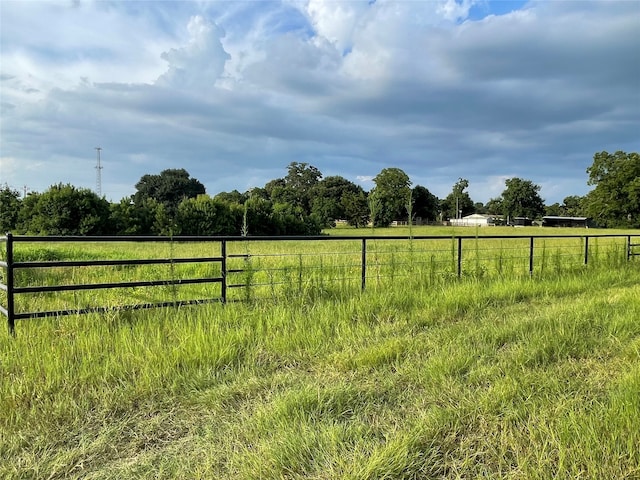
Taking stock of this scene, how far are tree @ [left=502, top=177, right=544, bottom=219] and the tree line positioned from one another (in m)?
0.25

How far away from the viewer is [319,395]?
115 inches

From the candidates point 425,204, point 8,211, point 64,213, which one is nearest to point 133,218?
point 64,213

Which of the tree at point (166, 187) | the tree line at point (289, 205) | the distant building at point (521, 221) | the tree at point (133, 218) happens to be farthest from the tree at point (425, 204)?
the tree at point (133, 218)

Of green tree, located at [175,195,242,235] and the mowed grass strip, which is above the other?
green tree, located at [175,195,242,235]

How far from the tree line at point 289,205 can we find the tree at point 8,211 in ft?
0.41

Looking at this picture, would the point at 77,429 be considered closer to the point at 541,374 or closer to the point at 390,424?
the point at 390,424

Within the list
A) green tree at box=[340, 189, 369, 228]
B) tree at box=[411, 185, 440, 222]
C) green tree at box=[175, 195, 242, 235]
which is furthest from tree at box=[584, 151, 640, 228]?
green tree at box=[175, 195, 242, 235]

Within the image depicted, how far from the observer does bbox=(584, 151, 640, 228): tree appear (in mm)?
64938

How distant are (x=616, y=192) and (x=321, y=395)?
80.3m

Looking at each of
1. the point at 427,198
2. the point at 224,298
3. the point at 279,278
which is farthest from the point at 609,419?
the point at 427,198

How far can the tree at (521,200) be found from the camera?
108 metres

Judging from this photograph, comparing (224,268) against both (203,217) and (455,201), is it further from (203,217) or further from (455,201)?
(455,201)

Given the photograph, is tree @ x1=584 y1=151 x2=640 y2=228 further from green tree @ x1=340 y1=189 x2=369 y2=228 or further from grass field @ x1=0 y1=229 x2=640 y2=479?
grass field @ x1=0 y1=229 x2=640 y2=479

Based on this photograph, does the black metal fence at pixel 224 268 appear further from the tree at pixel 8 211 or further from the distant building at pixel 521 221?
the distant building at pixel 521 221
